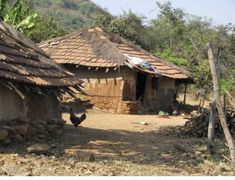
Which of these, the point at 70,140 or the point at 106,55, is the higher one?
the point at 106,55

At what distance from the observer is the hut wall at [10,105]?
11.2 meters

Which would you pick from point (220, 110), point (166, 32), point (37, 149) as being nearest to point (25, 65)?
point (37, 149)

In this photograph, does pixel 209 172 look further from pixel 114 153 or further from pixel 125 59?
pixel 125 59

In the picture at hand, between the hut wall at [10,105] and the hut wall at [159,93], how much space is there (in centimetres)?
1226

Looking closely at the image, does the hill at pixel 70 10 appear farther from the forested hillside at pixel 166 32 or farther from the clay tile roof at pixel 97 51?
the clay tile roof at pixel 97 51

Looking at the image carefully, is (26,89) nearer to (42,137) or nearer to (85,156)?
(42,137)

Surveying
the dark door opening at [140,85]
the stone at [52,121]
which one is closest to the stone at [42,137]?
the stone at [52,121]

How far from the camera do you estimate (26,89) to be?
11.8 metres

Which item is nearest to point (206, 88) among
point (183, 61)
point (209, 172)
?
point (183, 61)

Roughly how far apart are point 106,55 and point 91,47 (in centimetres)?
121

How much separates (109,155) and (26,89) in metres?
2.70

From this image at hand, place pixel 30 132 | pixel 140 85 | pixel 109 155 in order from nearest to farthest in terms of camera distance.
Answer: pixel 109 155
pixel 30 132
pixel 140 85

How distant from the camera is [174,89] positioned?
83.8 ft

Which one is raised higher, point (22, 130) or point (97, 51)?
point (97, 51)
